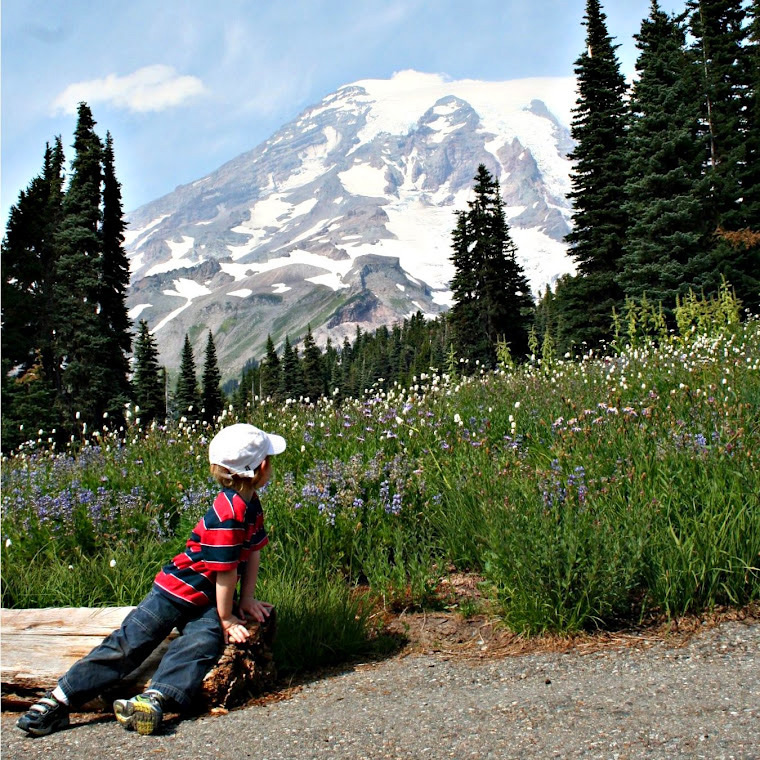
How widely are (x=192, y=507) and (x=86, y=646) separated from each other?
1.74 meters

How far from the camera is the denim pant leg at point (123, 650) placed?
4066mm

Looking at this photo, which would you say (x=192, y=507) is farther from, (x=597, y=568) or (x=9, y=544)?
(x=597, y=568)

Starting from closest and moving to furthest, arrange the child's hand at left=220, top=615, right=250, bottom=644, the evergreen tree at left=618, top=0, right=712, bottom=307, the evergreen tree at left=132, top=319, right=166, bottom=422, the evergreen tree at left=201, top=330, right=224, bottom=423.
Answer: the child's hand at left=220, top=615, right=250, bottom=644 → the evergreen tree at left=618, top=0, right=712, bottom=307 → the evergreen tree at left=132, top=319, right=166, bottom=422 → the evergreen tree at left=201, top=330, right=224, bottom=423

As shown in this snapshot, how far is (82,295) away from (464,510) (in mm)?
37348

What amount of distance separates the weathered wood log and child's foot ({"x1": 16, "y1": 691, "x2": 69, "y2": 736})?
9.6 inches

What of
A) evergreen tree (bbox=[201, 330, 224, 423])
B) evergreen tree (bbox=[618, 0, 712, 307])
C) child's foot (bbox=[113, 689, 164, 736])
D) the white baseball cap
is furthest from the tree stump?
evergreen tree (bbox=[201, 330, 224, 423])

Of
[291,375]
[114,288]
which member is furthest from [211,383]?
[114,288]

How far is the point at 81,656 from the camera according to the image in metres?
4.38

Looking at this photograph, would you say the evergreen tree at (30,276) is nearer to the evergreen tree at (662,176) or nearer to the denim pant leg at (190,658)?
the evergreen tree at (662,176)

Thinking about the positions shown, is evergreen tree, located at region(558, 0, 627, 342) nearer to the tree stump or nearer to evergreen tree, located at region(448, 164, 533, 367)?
evergreen tree, located at region(448, 164, 533, 367)

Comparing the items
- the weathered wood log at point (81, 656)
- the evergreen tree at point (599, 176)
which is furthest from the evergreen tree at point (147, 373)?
the weathered wood log at point (81, 656)

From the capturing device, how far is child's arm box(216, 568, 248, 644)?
4133mm

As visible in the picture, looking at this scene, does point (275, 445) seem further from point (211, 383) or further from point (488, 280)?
point (211, 383)

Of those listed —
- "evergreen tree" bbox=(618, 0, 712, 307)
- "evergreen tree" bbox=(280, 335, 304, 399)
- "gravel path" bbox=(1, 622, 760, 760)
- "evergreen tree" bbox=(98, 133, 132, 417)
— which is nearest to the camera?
"gravel path" bbox=(1, 622, 760, 760)
